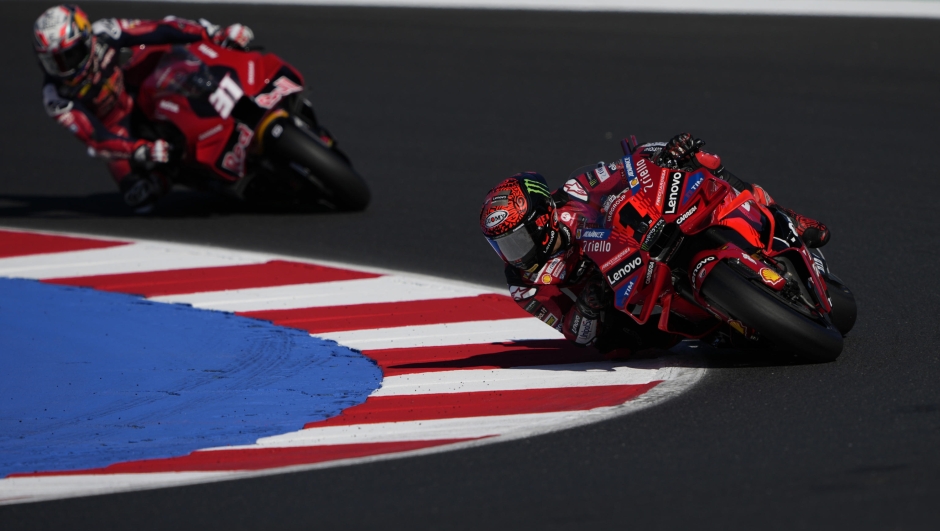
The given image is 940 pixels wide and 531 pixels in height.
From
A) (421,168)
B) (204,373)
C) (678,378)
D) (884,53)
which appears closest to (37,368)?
(204,373)

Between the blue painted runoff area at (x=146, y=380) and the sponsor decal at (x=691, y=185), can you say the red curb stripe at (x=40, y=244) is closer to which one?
the blue painted runoff area at (x=146, y=380)

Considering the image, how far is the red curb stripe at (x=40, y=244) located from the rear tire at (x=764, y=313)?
590cm

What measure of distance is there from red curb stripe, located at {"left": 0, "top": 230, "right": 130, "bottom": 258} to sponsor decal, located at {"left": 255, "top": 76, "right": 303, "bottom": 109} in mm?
1568

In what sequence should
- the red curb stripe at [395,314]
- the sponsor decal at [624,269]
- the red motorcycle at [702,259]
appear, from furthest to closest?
the red curb stripe at [395,314]
the sponsor decal at [624,269]
the red motorcycle at [702,259]

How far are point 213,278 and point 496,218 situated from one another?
11.6 feet

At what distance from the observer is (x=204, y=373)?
258 inches

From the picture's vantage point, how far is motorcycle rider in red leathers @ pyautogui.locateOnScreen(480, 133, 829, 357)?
5824 millimetres

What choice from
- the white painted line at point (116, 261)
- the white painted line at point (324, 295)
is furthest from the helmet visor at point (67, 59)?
the white painted line at point (324, 295)

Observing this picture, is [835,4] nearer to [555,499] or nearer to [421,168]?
[421,168]

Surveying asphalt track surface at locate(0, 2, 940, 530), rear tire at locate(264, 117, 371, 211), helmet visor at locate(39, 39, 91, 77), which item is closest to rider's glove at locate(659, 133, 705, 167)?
asphalt track surface at locate(0, 2, 940, 530)

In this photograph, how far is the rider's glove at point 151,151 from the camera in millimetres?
9992

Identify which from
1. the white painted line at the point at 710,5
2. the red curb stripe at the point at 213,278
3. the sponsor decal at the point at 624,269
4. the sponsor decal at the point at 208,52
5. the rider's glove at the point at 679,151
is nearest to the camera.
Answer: the sponsor decal at the point at 624,269

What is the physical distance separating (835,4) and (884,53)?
2012 mm

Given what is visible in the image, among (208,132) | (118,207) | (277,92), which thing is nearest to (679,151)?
(277,92)
